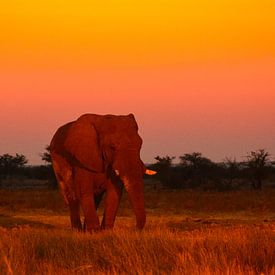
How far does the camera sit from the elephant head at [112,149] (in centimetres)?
1508

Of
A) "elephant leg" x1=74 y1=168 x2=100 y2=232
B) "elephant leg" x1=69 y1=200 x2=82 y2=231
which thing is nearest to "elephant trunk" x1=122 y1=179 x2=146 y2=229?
"elephant leg" x1=74 y1=168 x2=100 y2=232

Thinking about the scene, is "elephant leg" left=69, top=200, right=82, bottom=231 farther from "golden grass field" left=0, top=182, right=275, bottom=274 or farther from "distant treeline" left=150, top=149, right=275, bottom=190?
"distant treeline" left=150, top=149, right=275, bottom=190

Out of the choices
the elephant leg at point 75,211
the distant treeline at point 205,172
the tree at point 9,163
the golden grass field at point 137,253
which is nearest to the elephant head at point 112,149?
the elephant leg at point 75,211

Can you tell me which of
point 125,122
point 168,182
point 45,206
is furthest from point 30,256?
point 168,182

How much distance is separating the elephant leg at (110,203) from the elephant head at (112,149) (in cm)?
26

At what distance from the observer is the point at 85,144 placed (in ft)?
53.5

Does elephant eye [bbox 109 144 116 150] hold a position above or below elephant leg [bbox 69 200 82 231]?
above

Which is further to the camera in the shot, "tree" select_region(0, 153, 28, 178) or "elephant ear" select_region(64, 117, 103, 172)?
"tree" select_region(0, 153, 28, 178)

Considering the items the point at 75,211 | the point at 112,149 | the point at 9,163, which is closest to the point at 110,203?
the point at 112,149

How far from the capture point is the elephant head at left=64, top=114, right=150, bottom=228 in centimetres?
1508

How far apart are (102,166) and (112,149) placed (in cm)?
42

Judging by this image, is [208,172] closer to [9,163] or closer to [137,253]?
[9,163]

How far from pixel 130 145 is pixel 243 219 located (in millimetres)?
8985

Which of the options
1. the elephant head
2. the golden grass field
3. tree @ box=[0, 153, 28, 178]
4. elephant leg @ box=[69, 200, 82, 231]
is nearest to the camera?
the golden grass field
